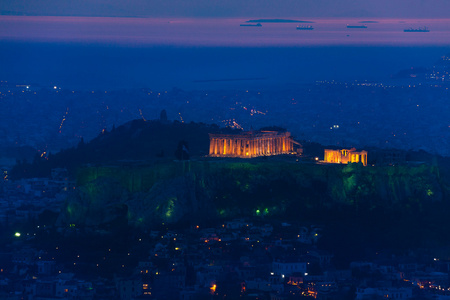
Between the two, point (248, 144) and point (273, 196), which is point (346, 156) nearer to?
point (248, 144)

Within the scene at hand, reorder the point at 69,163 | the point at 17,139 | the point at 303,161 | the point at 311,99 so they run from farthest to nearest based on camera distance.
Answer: the point at 311,99
the point at 17,139
the point at 69,163
the point at 303,161

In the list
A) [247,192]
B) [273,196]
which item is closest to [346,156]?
[273,196]

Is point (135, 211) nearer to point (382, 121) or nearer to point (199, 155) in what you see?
point (199, 155)

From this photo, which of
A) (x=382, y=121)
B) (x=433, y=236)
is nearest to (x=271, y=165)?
(x=433, y=236)

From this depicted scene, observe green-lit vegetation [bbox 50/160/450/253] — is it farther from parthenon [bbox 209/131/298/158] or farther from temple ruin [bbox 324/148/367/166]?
parthenon [bbox 209/131/298/158]

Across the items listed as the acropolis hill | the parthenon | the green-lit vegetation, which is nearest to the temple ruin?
the acropolis hill

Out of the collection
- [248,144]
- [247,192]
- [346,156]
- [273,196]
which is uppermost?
[248,144]
